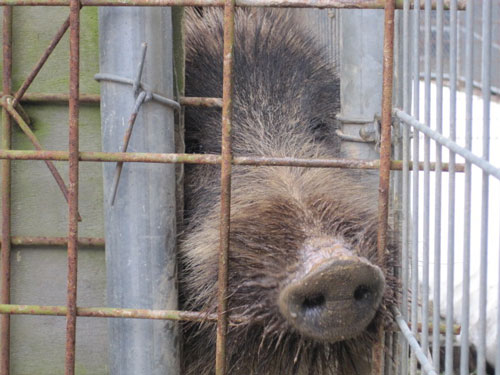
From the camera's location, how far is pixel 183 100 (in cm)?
216

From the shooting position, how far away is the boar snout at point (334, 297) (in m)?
1.45

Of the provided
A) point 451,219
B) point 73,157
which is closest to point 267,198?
point 73,157

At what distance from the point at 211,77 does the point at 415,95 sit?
1273 mm

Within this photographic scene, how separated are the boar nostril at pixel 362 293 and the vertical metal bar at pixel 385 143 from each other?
0.48ft

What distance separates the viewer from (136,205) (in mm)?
1862

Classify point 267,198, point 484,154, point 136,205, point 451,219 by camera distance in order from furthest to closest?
point 267,198, point 136,205, point 451,219, point 484,154

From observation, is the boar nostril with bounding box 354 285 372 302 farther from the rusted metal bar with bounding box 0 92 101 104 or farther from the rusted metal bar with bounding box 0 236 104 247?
the rusted metal bar with bounding box 0 92 101 104

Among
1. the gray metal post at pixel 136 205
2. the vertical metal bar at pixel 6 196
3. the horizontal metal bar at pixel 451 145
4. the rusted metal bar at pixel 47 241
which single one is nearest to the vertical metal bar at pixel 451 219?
the horizontal metal bar at pixel 451 145

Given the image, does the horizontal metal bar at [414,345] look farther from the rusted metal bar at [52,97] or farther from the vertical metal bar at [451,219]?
the rusted metal bar at [52,97]

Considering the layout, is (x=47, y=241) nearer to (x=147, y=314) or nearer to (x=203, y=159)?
(x=147, y=314)

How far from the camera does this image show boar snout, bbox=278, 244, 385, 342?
1.45 metres

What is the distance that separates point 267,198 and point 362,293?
0.52 m

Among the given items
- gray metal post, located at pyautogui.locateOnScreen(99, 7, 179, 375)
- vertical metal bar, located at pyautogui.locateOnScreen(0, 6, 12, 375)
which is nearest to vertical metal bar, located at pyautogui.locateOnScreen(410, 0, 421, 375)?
gray metal post, located at pyautogui.locateOnScreen(99, 7, 179, 375)

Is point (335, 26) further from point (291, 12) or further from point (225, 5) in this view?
point (225, 5)
